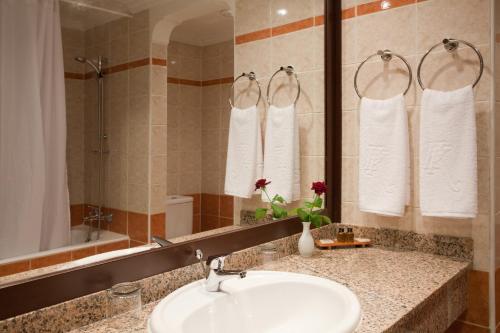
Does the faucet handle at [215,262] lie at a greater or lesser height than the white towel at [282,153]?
lesser

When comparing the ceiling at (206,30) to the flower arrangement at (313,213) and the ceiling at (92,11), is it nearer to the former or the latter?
the ceiling at (92,11)

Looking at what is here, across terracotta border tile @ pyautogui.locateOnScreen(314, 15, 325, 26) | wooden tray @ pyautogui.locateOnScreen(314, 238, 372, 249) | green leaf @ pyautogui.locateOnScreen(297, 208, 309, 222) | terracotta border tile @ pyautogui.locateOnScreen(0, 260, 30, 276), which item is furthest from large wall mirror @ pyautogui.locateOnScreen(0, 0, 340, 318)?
terracotta border tile @ pyautogui.locateOnScreen(314, 15, 325, 26)

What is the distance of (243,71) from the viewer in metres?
1.53

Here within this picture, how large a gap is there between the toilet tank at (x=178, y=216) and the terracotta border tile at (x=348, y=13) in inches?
48.2

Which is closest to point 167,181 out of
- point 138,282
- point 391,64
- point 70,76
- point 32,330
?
point 138,282

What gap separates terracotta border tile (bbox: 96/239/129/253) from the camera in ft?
3.50

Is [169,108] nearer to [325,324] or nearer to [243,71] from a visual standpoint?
[243,71]

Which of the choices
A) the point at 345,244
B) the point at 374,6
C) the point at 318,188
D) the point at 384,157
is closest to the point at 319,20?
the point at 374,6

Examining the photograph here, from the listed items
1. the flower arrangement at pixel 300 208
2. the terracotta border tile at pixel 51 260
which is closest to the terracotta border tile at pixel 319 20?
the flower arrangement at pixel 300 208

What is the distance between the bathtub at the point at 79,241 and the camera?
0.93 meters

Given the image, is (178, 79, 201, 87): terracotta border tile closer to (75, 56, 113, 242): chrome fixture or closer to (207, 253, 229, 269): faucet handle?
(75, 56, 113, 242): chrome fixture

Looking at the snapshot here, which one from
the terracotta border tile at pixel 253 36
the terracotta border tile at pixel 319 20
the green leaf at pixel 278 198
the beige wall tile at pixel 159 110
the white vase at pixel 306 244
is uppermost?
the terracotta border tile at pixel 319 20

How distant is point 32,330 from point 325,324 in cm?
74

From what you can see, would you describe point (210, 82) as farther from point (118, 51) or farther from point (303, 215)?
point (303, 215)
